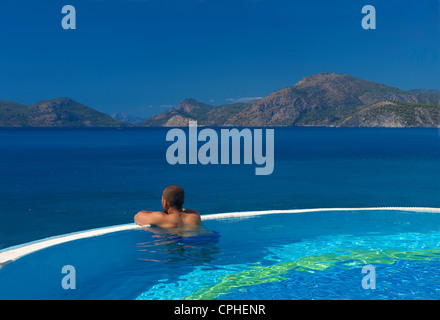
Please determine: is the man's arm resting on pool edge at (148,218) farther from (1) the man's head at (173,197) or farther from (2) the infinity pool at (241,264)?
(1) the man's head at (173,197)

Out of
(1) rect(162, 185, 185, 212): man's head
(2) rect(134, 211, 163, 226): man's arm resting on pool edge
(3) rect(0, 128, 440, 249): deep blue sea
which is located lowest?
(3) rect(0, 128, 440, 249): deep blue sea

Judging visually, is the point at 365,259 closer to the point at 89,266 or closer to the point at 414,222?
the point at 414,222

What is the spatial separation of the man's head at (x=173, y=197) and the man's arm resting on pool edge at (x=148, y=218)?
0.86 metres

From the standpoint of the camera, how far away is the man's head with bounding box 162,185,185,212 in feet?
32.6

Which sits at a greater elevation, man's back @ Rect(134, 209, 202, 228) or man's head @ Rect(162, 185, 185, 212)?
man's head @ Rect(162, 185, 185, 212)

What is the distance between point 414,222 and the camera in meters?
14.8

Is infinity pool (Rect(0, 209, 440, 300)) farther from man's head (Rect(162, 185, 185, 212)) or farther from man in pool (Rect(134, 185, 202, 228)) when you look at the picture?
man's head (Rect(162, 185, 185, 212))

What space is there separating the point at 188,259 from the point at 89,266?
2.43 meters

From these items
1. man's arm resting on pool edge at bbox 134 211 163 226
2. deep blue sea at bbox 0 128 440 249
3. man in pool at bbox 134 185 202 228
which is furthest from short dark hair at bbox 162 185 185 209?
deep blue sea at bbox 0 128 440 249

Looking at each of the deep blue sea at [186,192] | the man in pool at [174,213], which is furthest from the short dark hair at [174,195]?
the deep blue sea at [186,192]

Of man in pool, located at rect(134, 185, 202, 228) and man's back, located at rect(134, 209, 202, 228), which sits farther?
man's back, located at rect(134, 209, 202, 228)

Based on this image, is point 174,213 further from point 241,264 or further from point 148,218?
point 241,264

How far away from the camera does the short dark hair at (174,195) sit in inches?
391
